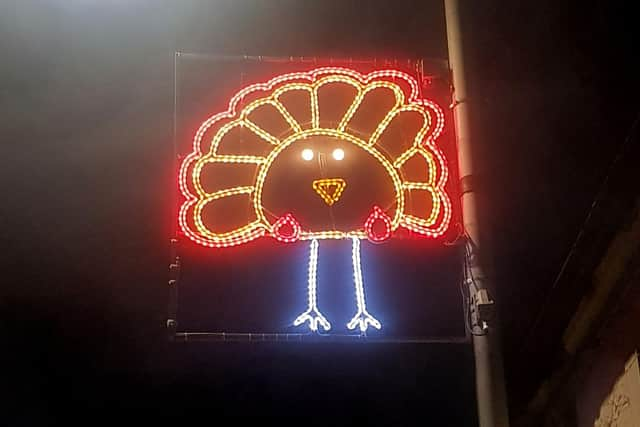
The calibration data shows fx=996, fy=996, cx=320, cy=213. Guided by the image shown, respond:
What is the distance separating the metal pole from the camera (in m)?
4.43

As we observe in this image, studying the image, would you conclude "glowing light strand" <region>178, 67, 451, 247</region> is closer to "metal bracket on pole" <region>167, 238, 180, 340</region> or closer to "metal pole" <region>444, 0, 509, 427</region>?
"metal bracket on pole" <region>167, 238, 180, 340</region>

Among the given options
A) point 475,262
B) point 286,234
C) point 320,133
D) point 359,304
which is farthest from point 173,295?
point 475,262

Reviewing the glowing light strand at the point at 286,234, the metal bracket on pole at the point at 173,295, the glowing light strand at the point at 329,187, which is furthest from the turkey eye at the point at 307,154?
the metal bracket on pole at the point at 173,295

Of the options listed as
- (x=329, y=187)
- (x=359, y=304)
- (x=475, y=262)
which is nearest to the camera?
(x=475, y=262)

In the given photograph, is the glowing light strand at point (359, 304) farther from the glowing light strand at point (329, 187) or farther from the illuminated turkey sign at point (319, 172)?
the glowing light strand at point (329, 187)

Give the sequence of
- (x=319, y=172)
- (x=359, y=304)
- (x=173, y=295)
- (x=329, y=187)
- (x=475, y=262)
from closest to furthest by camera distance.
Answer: (x=475, y=262) → (x=173, y=295) → (x=359, y=304) → (x=329, y=187) → (x=319, y=172)

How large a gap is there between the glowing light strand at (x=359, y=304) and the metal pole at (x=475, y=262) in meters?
0.64

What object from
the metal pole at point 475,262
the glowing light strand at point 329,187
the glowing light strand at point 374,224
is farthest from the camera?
the glowing light strand at point 329,187

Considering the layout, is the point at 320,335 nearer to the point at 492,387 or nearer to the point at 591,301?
the point at 492,387

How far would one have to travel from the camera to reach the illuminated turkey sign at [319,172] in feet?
17.9

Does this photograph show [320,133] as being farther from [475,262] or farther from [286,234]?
[475,262]

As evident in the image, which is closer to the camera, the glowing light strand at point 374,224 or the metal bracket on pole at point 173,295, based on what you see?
the metal bracket on pole at point 173,295

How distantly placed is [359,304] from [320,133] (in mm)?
1027

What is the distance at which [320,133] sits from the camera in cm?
Answer: 570
